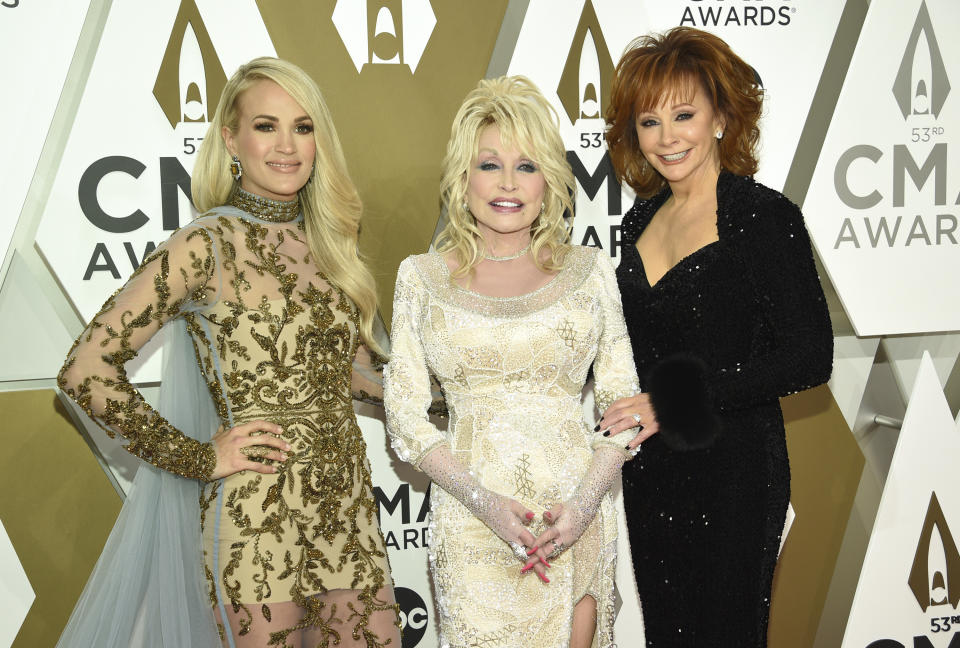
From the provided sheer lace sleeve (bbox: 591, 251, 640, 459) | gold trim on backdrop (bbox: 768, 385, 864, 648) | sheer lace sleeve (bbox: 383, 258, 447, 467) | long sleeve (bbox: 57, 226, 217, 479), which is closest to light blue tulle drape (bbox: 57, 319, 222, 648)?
long sleeve (bbox: 57, 226, 217, 479)

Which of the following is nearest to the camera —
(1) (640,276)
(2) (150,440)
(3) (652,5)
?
(2) (150,440)

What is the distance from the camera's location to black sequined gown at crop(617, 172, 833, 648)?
2.42 meters

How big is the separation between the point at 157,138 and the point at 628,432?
2.04 m

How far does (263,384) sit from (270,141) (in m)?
0.73

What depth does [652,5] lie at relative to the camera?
3367mm

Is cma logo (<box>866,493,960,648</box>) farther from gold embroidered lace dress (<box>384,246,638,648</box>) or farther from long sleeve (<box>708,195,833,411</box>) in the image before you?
gold embroidered lace dress (<box>384,246,638,648</box>)

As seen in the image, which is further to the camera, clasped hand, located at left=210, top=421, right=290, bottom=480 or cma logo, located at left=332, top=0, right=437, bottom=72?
cma logo, located at left=332, top=0, right=437, bottom=72

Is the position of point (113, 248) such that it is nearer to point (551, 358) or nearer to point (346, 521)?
point (346, 521)

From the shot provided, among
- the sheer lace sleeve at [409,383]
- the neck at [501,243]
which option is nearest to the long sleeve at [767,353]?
the neck at [501,243]

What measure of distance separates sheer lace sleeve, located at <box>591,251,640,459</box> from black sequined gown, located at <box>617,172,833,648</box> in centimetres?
15

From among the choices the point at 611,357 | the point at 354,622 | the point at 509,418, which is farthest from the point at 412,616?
the point at 611,357

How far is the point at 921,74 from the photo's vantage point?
11.7 feet

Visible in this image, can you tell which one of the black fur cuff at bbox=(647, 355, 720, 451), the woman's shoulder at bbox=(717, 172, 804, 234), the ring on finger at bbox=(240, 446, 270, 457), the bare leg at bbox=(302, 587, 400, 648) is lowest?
the bare leg at bbox=(302, 587, 400, 648)

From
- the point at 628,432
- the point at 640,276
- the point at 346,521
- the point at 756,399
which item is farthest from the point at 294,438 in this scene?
the point at 756,399
